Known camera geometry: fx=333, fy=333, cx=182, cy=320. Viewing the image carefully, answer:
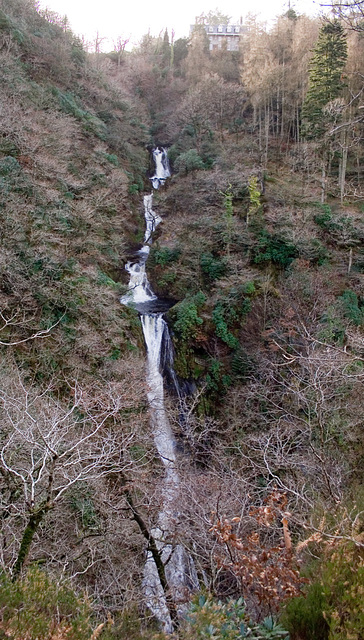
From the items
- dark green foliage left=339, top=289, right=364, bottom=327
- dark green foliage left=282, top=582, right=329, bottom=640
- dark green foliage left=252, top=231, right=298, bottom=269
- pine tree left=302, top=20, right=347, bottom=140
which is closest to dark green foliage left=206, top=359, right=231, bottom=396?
dark green foliage left=339, top=289, right=364, bottom=327

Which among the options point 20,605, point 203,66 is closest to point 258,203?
point 20,605

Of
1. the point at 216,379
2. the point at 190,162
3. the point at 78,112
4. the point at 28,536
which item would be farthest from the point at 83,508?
the point at 190,162

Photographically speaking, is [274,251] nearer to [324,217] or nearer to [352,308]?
[324,217]

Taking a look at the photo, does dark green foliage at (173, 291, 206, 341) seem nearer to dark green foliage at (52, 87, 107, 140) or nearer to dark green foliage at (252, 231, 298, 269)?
dark green foliage at (252, 231, 298, 269)

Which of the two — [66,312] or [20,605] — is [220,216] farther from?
[20,605]

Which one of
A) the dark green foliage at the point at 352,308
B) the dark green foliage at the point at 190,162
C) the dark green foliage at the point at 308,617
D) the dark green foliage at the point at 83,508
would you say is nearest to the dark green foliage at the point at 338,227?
the dark green foliage at the point at 352,308

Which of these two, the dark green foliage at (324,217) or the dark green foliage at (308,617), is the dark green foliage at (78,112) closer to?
the dark green foliage at (324,217)
